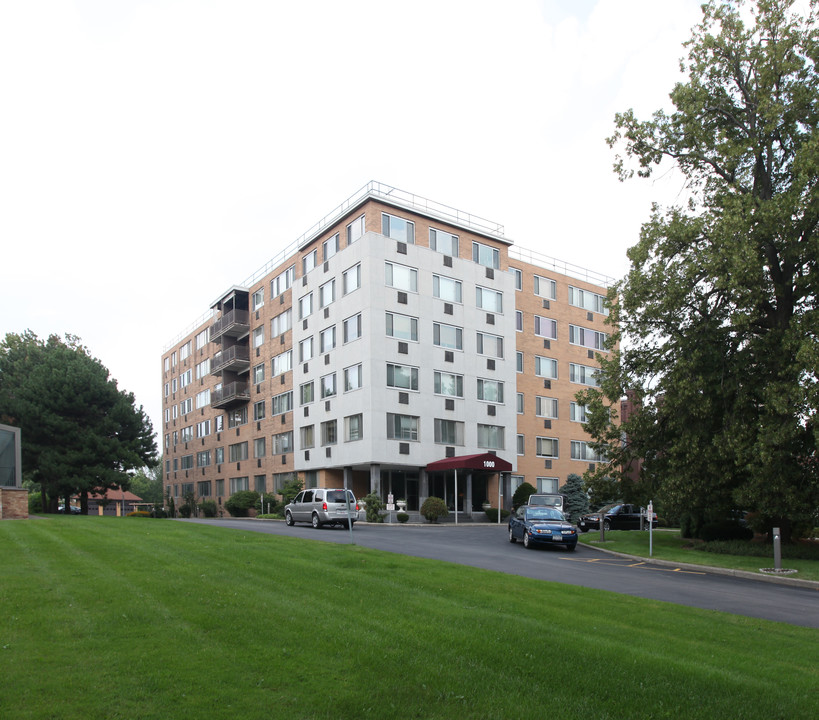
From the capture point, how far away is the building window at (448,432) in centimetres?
4447

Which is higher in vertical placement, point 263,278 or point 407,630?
point 263,278

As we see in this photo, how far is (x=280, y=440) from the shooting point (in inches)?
2042

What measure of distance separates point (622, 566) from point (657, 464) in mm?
6874

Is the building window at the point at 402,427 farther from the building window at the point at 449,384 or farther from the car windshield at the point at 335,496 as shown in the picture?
the car windshield at the point at 335,496

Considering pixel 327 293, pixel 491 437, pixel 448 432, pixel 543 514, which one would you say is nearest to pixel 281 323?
pixel 327 293

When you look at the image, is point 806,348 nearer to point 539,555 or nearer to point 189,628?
point 539,555

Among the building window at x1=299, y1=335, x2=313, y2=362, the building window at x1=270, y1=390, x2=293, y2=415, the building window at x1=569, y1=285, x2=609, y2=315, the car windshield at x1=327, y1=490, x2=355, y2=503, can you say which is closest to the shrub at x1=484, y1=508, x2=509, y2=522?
the building window at x1=299, y1=335, x2=313, y2=362

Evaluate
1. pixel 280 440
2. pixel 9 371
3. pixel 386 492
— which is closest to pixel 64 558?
pixel 386 492

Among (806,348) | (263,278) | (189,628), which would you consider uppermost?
(263,278)

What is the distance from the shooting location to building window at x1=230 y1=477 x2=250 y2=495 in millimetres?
57566

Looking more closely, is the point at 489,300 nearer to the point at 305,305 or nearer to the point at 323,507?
the point at 305,305

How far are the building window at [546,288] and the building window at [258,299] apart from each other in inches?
841

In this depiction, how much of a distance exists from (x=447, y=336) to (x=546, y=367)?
445 inches

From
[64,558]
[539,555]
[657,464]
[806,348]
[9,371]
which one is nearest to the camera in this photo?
[64,558]
